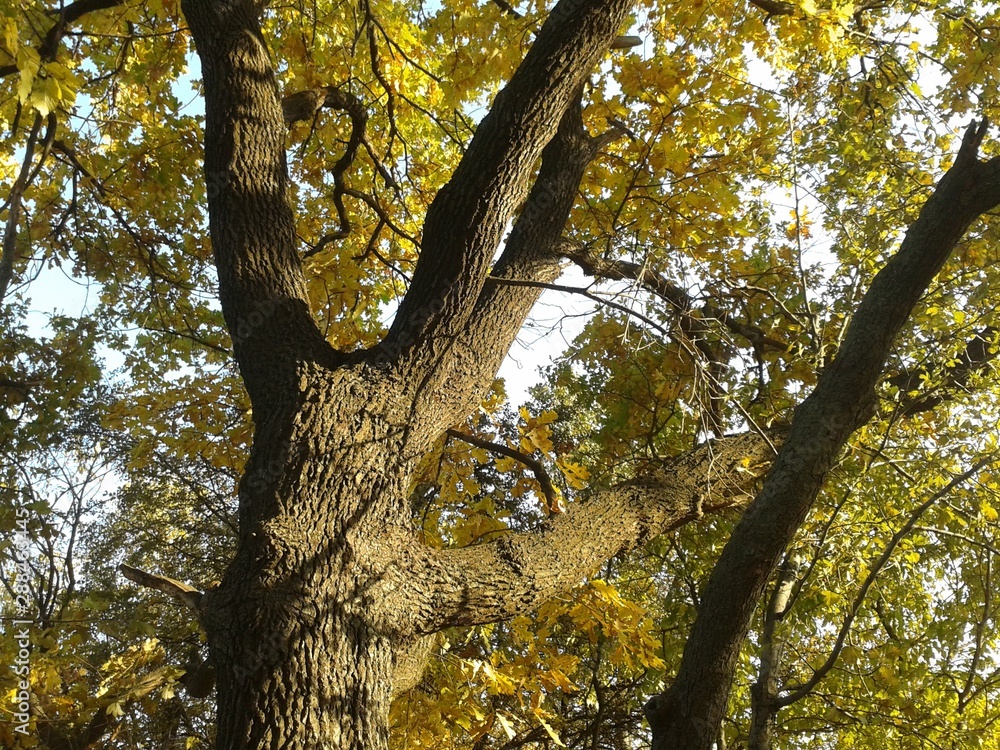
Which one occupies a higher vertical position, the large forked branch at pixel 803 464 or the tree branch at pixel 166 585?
the large forked branch at pixel 803 464

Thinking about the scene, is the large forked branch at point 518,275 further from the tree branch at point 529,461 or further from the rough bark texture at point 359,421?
the tree branch at point 529,461

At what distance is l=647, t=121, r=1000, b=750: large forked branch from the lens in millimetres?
2328

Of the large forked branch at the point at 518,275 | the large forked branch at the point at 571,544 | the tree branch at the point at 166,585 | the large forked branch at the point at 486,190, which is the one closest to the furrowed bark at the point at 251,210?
the large forked branch at the point at 486,190

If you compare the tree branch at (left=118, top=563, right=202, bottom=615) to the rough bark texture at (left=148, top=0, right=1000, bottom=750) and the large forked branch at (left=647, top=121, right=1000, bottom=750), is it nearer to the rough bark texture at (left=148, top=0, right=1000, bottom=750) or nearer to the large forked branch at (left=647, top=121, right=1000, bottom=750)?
the rough bark texture at (left=148, top=0, right=1000, bottom=750)

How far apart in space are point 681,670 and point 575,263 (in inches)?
77.5

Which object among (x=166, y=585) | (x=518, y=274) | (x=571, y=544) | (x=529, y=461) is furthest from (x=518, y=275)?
(x=166, y=585)

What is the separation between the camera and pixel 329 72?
456 centimetres

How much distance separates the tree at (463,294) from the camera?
2.03m

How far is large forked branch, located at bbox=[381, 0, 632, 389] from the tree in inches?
0.4

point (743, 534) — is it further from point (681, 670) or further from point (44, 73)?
point (44, 73)

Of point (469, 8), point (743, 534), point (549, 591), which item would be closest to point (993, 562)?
point (743, 534)

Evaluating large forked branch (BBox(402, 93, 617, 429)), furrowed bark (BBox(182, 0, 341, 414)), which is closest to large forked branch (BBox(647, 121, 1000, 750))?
large forked branch (BBox(402, 93, 617, 429))

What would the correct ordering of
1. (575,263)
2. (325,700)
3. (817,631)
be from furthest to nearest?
(817,631)
(575,263)
(325,700)

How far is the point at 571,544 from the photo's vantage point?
9.22 feet
